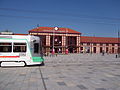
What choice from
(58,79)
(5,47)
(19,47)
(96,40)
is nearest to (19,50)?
(19,47)

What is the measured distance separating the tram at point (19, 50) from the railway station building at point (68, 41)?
5800 cm

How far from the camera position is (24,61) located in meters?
15.6

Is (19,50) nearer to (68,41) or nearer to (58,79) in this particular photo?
(58,79)

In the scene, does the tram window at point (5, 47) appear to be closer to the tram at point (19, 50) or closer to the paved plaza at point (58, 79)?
the tram at point (19, 50)

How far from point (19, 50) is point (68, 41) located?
70955mm

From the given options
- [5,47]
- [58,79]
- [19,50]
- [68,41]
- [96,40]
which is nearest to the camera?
[58,79]

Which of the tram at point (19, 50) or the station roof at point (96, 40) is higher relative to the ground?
the station roof at point (96, 40)

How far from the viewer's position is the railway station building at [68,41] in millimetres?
81062

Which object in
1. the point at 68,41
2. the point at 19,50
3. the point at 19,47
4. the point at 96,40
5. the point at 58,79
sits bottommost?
the point at 58,79

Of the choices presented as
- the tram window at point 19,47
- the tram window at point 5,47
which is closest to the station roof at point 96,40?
the tram window at point 19,47

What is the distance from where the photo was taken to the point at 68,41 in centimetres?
8581

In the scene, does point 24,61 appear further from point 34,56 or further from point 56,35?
point 56,35

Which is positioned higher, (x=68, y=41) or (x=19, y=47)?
(x=68, y=41)

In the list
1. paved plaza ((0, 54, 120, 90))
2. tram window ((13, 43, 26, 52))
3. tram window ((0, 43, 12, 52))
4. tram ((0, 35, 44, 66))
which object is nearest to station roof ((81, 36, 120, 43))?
tram ((0, 35, 44, 66))
